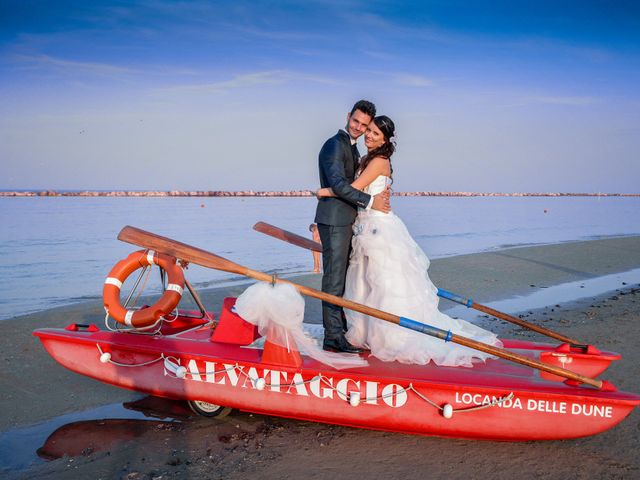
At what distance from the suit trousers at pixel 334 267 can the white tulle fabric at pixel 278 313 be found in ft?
1.88

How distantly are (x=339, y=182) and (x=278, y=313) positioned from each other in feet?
4.17

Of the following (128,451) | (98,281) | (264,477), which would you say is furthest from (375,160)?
(98,281)

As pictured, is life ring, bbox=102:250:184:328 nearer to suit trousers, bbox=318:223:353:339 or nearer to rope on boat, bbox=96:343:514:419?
rope on boat, bbox=96:343:514:419

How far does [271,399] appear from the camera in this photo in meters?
4.88

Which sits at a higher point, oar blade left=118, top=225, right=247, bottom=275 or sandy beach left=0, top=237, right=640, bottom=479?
oar blade left=118, top=225, right=247, bottom=275

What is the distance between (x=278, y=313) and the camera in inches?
186

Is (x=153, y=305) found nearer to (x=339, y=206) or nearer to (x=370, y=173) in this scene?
(x=339, y=206)

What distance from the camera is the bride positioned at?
527 cm

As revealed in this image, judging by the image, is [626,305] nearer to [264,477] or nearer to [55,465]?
[264,477]

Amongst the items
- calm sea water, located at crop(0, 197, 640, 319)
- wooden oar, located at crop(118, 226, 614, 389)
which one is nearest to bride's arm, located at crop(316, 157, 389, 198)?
wooden oar, located at crop(118, 226, 614, 389)

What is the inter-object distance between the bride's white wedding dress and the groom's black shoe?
0.37ft

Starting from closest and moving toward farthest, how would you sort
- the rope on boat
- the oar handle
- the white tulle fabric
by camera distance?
the rope on boat, the white tulle fabric, the oar handle

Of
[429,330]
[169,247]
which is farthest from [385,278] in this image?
[169,247]

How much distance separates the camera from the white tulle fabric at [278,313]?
Result: 4.72 metres
